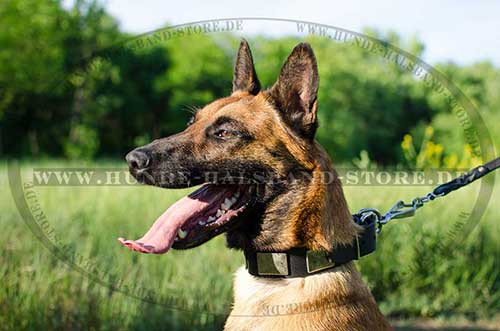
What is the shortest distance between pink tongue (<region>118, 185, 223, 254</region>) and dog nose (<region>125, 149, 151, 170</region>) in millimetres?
321

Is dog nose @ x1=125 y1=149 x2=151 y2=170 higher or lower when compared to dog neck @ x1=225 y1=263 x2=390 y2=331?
higher

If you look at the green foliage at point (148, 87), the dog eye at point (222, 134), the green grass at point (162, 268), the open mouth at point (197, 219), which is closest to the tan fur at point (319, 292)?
the open mouth at point (197, 219)

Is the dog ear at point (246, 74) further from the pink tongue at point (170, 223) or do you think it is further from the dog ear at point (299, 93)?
the pink tongue at point (170, 223)

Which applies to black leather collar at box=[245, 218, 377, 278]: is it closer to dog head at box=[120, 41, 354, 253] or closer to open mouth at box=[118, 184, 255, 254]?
dog head at box=[120, 41, 354, 253]

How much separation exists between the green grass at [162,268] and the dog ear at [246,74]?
2.21m

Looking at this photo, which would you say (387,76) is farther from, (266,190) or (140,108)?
(266,190)

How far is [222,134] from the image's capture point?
9.61 feet

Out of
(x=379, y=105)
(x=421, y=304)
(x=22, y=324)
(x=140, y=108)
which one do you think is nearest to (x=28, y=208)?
(x=22, y=324)

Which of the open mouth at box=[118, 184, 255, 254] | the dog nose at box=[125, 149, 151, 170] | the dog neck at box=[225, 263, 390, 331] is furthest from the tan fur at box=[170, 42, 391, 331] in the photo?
the dog nose at box=[125, 149, 151, 170]

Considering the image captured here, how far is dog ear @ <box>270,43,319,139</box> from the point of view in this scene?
111 inches

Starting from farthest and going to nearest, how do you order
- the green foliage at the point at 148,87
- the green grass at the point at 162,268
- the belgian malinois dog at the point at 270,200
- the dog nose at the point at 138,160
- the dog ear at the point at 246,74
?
1. the green foliage at the point at 148,87
2. the green grass at the point at 162,268
3. the dog ear at the point at 246,74
4. the belgian malinois dog at the point at 270,200
5. the dog nose at the point at 138,160

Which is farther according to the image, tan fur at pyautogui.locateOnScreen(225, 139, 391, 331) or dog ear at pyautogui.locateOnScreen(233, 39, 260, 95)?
dog ear at pyautogui.locateOnScreen(233, 39, 260, 95)

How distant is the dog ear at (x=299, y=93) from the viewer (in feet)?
9.27

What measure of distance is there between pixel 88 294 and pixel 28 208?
5.27 feet
